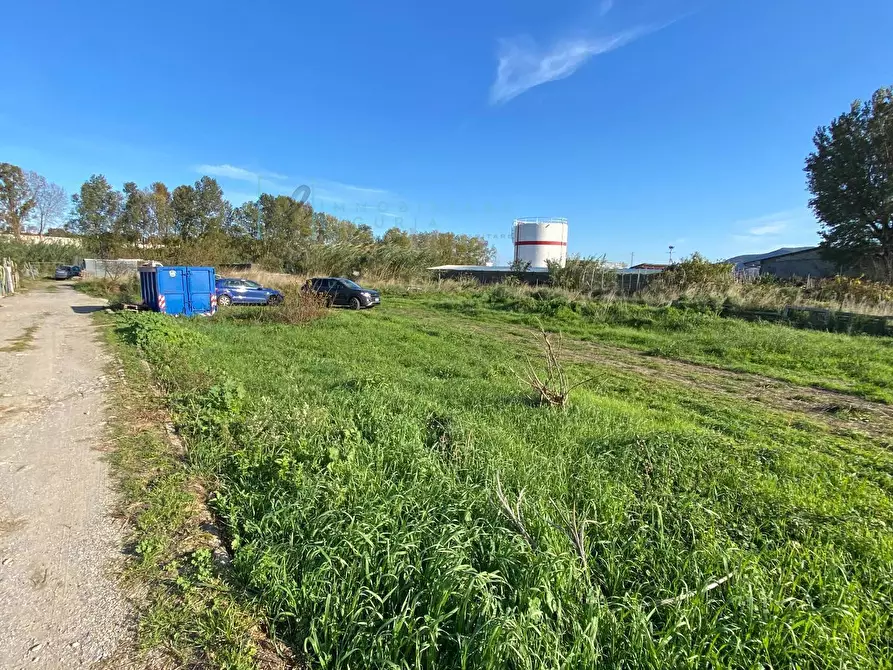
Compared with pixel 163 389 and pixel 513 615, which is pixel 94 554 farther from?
pixel 163 389

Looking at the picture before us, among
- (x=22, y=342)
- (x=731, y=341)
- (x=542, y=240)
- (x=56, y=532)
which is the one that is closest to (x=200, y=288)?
(x=22, y=342)

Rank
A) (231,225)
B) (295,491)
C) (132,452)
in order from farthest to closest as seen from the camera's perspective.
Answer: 1. (231,225)
2. (132,452)
3. (295,491)

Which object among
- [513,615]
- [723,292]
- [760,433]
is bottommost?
[760,433]

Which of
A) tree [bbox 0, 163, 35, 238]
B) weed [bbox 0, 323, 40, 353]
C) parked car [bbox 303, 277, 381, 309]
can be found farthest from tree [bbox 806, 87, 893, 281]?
tree [bbox 0, 163, 35, 238]

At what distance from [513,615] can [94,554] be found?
267 centimetres

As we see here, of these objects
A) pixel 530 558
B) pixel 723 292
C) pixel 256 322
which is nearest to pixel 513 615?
pixel 530 558

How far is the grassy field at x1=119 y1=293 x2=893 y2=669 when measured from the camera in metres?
1.88

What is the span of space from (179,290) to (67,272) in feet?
138

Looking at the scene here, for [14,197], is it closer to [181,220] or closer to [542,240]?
[181,220]

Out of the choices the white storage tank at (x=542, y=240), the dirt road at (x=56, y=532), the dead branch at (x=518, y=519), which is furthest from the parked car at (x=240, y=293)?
the white storage tank at (x=542, y=240)

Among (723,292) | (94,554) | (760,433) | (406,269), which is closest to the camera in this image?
(94,554)

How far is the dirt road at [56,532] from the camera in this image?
2033 mm

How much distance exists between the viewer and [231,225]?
51469 millimetres

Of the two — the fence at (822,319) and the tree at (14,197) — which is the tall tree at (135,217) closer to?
the tree at (14,197)
